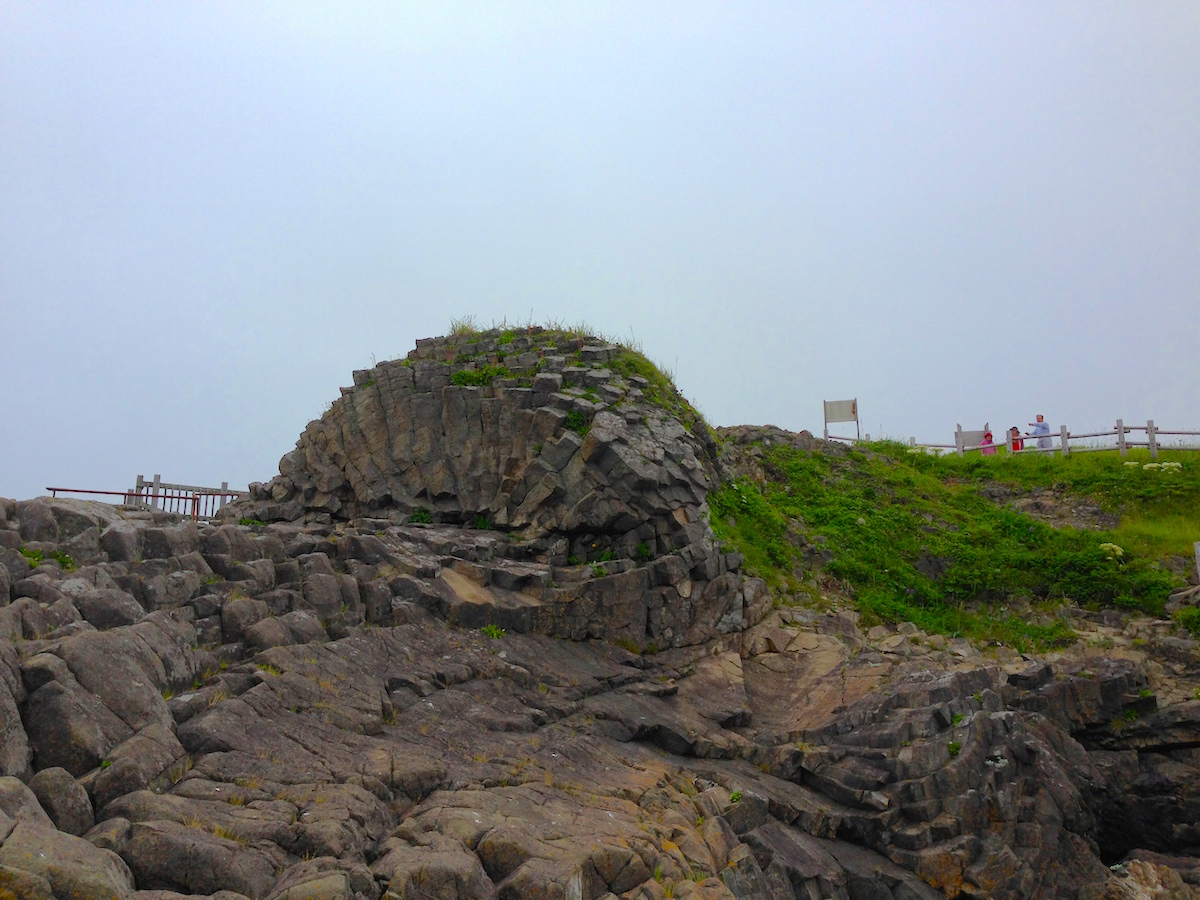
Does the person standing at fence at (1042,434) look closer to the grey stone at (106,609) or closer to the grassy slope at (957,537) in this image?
the grassy slope at (957,537)

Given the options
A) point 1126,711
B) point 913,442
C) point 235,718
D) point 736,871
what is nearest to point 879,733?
point 736,871

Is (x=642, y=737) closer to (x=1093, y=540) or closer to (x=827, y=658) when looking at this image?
(x=827, y=658)

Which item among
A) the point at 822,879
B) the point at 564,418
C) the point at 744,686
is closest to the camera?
the point at 822,879

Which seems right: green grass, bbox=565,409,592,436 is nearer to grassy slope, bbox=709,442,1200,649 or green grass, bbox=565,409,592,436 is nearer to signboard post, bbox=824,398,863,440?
grassy slope, bbox=709,442,1200,649

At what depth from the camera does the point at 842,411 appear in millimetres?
37031

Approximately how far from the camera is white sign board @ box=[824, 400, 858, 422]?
36.8 m

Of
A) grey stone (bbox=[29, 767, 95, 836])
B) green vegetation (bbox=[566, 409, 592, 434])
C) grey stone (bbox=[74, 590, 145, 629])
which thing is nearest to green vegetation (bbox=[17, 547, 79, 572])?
grey stone (bbox=[74, 590, 145, 629])

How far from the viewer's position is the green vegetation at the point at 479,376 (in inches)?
857

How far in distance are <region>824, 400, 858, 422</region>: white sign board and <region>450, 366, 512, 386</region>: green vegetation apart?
19284mm

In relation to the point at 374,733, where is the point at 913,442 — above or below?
above

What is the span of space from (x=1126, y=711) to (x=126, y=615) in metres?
19.0

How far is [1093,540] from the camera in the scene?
25.1 meters

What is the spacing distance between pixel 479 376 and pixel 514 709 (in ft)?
33.4

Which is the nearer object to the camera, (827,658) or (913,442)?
(827,658)
